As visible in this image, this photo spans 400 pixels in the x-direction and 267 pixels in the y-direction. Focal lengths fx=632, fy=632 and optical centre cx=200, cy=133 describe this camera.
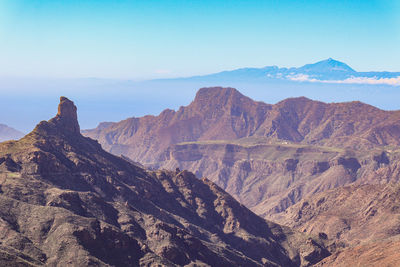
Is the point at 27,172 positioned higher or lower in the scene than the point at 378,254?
higher

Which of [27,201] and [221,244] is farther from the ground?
[27,201]

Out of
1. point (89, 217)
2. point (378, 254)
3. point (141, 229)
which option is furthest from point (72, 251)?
point (378, 254)

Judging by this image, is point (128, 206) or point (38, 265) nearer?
point (38, 265)

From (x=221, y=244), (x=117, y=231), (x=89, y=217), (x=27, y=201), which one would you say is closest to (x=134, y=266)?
(x=117, y=231)

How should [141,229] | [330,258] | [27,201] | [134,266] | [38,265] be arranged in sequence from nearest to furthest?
[38,265]
[134,266]
[27,201]
[141,229]
[330,258]

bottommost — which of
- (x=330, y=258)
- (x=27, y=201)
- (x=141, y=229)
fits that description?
(x=330, y=258)

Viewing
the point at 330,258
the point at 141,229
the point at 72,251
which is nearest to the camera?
the point at 72,251

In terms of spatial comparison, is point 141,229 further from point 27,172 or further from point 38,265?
point 38,265

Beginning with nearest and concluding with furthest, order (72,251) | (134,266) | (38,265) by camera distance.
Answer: (38,265), (72,251), (134,266)

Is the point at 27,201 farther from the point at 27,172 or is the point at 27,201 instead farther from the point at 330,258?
the point at 330,258
